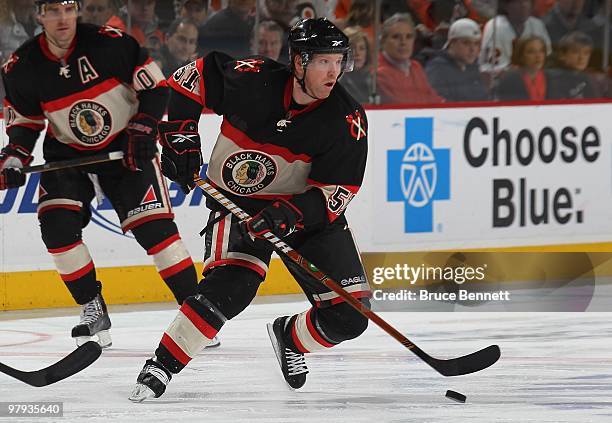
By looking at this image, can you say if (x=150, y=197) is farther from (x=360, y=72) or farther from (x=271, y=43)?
(x=360, y=72)

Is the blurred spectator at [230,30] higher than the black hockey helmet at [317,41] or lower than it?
lower

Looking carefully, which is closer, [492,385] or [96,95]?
[492,385]

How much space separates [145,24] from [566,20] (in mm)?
2254

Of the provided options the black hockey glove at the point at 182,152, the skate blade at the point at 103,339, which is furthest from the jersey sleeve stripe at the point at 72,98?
the black hockey glove at the point at 182,152

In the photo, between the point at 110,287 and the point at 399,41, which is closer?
the point at 110,287

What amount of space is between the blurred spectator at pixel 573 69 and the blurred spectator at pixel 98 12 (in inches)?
89.7

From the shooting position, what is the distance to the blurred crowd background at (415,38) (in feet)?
18.8

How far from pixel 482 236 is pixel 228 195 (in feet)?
9.37

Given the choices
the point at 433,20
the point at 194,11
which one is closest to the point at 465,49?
the point at 433,20

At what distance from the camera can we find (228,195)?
376cm

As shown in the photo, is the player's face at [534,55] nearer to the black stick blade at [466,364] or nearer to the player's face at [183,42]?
the player's face at [183,42]

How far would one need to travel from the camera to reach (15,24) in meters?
5.46

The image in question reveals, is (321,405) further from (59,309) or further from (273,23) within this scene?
(273,23)

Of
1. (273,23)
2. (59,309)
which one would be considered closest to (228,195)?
(59,309)
